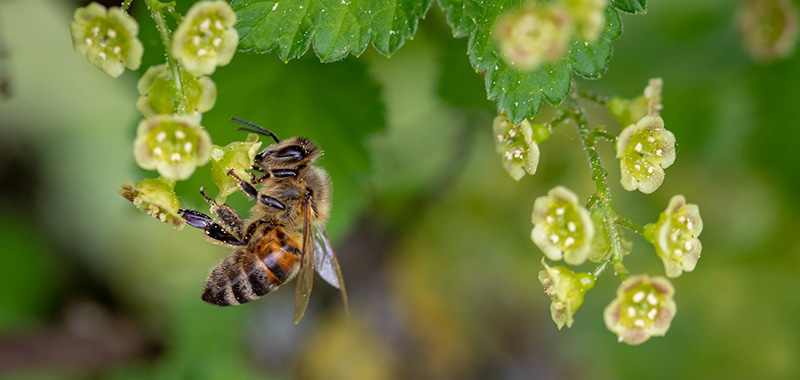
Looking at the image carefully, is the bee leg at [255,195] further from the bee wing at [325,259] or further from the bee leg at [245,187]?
the bee wing at [325,259]

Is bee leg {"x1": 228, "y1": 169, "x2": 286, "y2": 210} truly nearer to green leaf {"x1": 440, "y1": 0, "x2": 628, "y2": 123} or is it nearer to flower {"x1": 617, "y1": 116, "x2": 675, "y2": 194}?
green leaf {"x1": 440, "y1": 0, "x2": 628, "y2": 123}

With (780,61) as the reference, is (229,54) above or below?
below

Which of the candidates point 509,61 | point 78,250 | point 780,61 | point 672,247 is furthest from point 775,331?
point 78,250

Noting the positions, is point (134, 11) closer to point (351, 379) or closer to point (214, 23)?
point (214, 23)

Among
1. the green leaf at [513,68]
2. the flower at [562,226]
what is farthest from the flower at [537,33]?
the green leaf at [513,68]

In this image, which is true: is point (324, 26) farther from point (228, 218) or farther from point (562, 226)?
point (562, 226)

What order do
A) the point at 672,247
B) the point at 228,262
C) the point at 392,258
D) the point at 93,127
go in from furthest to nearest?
the point at 392,258 → the point at 93,127 → the point at 228,262 → the point at 672,247
